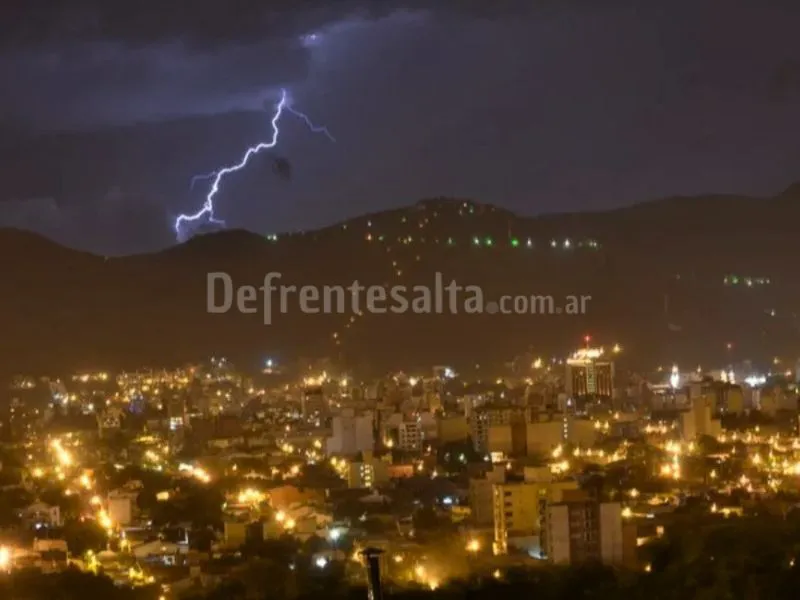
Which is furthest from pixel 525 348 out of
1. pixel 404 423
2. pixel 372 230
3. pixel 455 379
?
pixel 404 423

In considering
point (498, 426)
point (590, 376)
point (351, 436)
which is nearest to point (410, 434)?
point (351, 436)

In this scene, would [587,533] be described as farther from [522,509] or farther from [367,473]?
[367,473]

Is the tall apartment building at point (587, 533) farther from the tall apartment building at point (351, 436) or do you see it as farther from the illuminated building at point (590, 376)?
the illuminated building at point (590, 376)

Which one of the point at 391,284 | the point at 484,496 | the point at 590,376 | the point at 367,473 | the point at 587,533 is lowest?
the point at 587,533

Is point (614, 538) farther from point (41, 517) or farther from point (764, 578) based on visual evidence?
point (41, 517)

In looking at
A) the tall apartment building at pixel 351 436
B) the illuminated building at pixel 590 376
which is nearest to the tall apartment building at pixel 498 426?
the tall apartment building at pixel 351 436
